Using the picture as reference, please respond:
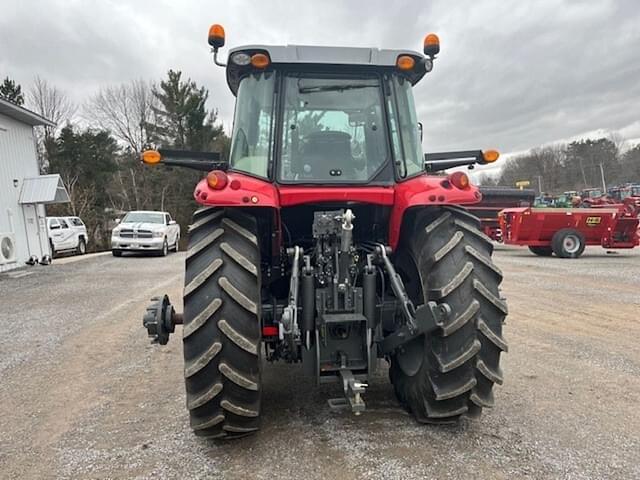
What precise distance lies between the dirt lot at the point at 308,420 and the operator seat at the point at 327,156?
5.49ft

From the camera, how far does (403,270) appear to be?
3576mm

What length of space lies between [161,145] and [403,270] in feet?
117

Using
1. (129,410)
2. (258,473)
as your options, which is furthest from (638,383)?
(129,410)

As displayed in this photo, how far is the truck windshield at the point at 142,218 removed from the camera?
17377 mm

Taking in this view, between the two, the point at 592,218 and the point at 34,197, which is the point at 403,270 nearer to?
the point at 592,218

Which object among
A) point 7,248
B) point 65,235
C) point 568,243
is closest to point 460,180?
point 568,243

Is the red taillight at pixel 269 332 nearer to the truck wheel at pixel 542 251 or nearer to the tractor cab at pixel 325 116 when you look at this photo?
the tractor cab at pixel 325 116

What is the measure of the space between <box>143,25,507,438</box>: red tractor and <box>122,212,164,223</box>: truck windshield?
48.6 feet

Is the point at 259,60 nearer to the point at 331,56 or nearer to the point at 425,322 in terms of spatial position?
the point at 331,56

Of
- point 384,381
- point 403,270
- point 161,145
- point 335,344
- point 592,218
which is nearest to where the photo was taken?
point 335,344

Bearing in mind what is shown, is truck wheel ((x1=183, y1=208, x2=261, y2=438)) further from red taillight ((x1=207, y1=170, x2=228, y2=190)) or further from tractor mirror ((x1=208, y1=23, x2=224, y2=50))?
tractor mirror ((x1=208, y1=23, x2=224, y2=50))

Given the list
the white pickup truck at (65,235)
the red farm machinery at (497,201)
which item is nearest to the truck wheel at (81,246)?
the white pickup truck at (65,235)

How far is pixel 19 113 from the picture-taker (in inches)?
596

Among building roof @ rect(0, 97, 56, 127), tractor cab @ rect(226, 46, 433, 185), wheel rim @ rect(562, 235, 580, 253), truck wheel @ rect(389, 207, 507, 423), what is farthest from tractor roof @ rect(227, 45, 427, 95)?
building roof @ rect(0, 97, 56, 127)
